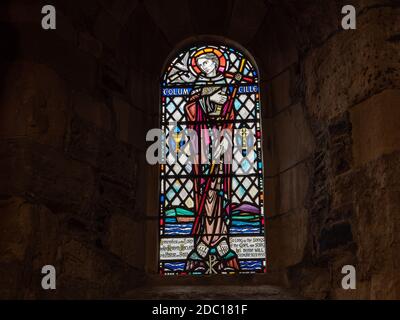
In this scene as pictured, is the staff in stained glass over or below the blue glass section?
over

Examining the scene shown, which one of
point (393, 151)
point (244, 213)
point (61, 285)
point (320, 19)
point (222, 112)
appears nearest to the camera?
point (393, 151)

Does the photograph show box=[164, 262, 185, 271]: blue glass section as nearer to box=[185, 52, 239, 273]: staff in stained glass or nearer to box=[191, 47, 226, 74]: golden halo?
box=[185, 52, 239, 273]: staff in stained glass

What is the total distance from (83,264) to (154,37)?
1.67m

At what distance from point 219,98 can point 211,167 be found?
50 centimetres

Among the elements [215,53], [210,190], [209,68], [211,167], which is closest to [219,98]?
[209,68]

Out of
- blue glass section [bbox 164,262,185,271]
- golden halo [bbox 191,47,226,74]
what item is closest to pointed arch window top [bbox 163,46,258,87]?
golden halo [bbox 191,47,226,74]

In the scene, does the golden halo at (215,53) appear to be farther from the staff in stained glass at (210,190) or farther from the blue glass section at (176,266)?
the blue glass section at (176,266)

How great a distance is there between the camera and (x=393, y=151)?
3240 millimetres

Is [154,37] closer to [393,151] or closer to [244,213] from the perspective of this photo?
[244,213]

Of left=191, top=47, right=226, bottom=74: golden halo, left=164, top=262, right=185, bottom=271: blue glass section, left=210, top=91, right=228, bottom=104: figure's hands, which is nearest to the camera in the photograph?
left=164, top=262, right=185, bottom=271: blue glass section

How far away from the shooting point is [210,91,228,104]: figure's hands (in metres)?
4.59

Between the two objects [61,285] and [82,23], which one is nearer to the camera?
[61,285]

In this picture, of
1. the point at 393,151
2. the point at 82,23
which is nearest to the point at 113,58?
the point at 82,23

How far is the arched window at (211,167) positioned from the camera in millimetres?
4191
